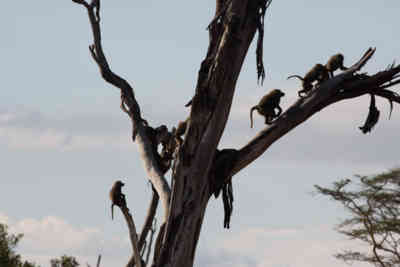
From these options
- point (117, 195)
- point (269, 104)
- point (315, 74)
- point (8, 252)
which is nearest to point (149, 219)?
point (117, 195)

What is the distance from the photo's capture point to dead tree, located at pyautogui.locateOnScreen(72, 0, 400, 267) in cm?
791

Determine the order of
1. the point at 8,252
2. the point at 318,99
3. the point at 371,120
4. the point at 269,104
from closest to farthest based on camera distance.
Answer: the point at 318,99, the point at 371,120, the point at 269,104, the point at 8,252

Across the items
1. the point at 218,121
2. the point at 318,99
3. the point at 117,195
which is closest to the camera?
the point at 218,121

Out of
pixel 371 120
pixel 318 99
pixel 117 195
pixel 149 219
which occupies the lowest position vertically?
pixel 117 195

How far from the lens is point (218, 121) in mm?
8047

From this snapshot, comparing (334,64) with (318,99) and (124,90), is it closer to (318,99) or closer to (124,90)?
(318,99)

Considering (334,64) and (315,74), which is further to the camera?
(334,64)

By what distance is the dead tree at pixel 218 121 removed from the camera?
26.0 ft

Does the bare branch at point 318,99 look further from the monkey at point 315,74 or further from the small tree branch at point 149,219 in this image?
the small tree branch at point 149,219

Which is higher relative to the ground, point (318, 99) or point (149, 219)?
point (318, 99)

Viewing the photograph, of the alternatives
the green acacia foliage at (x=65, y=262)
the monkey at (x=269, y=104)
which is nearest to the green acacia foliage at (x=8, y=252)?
the green acacia foliage at (x=65, y=262)

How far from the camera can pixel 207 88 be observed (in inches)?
318

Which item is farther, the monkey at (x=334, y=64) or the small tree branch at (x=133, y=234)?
the monkey at (x=334, y=64)

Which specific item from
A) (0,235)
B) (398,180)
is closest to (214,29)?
(0,235)
